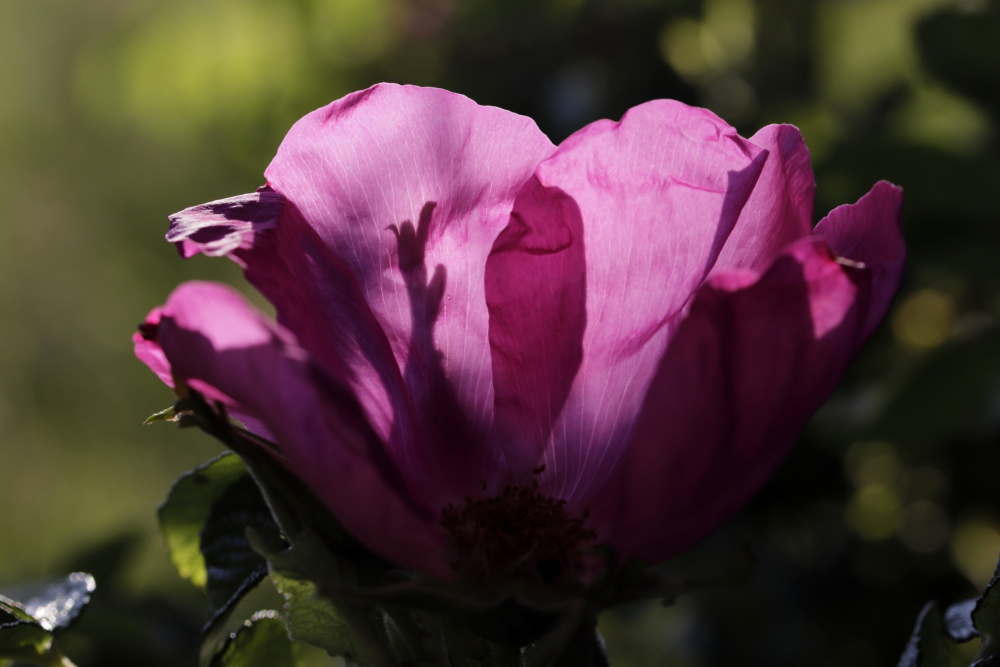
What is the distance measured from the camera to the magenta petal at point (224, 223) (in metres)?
0.35

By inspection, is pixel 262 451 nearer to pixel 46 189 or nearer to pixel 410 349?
pixel 410 349

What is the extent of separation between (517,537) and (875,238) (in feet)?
0.55

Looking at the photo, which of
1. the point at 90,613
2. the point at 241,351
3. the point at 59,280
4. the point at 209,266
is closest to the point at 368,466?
the point at 241,351

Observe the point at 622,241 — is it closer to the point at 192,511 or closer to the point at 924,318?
the point at 192,511

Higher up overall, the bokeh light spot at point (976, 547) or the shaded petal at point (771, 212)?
the shaded petal at point (771, 212)

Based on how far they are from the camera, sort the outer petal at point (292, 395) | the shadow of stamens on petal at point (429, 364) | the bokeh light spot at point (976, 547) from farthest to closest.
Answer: the bokeh light spot at point (976, 547), the shadow of stamens on petal at point (429, 364), the outer petal at point (292, 395)

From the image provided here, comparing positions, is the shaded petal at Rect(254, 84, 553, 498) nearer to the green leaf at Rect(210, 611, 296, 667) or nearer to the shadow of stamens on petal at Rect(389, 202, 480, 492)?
the shadow of stamens on petal at Rect(389, 202, 480, 492)

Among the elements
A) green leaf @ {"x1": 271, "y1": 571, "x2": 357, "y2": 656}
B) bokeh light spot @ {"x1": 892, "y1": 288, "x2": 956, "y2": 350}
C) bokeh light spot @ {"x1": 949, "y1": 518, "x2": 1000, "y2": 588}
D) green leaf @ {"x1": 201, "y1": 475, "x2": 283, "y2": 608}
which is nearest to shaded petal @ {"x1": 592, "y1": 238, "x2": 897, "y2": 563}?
green leaf @ {"x1": 271, "y1": 571, "x2": 357, "y2": 656}

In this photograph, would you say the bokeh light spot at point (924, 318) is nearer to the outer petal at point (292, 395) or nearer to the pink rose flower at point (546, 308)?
the pink rose flower at point (546, 308)

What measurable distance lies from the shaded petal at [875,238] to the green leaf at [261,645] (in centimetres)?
29

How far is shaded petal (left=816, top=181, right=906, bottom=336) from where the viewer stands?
1.17 feet

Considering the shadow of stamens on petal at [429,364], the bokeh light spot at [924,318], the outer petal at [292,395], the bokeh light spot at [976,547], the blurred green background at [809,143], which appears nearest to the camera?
the outer petal at [292,395]

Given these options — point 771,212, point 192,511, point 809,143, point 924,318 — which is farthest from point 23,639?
point 924,318

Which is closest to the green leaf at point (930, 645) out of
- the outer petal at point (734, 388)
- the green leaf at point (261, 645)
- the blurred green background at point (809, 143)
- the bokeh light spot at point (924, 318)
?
the outer petal at point (734, 388)
